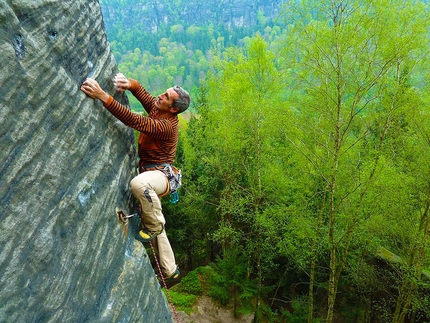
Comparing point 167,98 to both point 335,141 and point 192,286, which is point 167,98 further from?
point 192,286

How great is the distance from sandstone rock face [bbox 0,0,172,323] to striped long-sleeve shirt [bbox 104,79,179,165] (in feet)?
1.25

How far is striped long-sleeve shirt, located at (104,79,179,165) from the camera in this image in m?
3.89

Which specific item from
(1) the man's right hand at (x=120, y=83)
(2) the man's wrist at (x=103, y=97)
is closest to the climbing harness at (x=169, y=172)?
(1) the man's right hand at (x=120, y=83)

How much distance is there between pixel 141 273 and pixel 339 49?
5497mm

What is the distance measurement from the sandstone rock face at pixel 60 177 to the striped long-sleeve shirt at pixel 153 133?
0.38 meters

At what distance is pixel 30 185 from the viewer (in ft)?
8.25

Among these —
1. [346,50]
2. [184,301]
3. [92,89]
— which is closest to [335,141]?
[346,50]

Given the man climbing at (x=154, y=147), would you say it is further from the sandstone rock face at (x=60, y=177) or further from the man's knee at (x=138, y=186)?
the sandstone rock face at (x=60, y=177)

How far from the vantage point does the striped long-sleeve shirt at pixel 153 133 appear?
3895 millimetres

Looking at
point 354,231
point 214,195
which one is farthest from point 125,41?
point 354,231

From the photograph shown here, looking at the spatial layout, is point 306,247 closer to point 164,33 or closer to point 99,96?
point 99,96

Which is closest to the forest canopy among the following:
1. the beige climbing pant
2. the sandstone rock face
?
the beige climbing pant

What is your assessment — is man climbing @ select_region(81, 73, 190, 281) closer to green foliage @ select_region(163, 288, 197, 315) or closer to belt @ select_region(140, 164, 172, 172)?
belt @ select_region(140, 164, 172, 172)

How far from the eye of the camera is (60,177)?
112 inches
